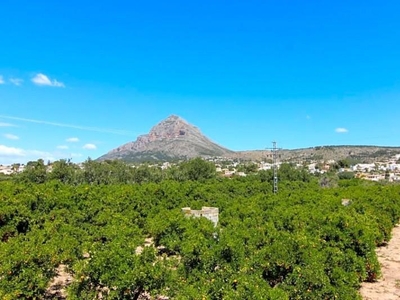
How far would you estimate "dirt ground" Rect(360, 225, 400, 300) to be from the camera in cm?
1452

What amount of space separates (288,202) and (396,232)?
400 inches

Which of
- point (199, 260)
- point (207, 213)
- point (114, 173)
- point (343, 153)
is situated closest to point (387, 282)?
point (199, 260)

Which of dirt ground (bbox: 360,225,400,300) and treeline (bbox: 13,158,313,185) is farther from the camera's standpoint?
treeline (bbox: 13,158,313,185)

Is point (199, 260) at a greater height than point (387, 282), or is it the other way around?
point (199, 260)

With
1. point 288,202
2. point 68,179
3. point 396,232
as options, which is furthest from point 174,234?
point 68,179

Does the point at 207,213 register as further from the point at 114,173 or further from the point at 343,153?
the point at 343,153

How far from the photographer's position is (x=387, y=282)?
16.3 m

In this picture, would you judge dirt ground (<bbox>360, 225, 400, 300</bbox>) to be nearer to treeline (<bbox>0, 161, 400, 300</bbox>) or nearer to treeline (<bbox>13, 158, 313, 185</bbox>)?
treeline (<bbox>0, 161, 400, 300</bbox>)

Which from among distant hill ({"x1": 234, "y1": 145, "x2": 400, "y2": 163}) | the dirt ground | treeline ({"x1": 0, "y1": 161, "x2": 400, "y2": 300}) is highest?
distant hill ({"x1": 234, "y1": 145, "x2": 400, "y2": 163})

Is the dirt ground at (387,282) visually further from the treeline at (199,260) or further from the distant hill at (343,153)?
the distant hill at (343,153)

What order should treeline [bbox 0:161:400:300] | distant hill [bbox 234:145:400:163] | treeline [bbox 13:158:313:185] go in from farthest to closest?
distant hill [bbox 234:145:400:163], treeline [bbox 13:158:313:185], treeline [bbox 0:161:400:300]

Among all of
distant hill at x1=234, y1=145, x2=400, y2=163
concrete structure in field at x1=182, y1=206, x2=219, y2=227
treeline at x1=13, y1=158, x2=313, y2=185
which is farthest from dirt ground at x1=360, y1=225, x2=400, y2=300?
distant hill at x1=234, y1=145, x2=400, y2=163

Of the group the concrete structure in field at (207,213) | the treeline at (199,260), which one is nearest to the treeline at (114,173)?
the concrete structure in field at (207,213)

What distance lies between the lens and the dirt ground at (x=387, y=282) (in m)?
14.5
